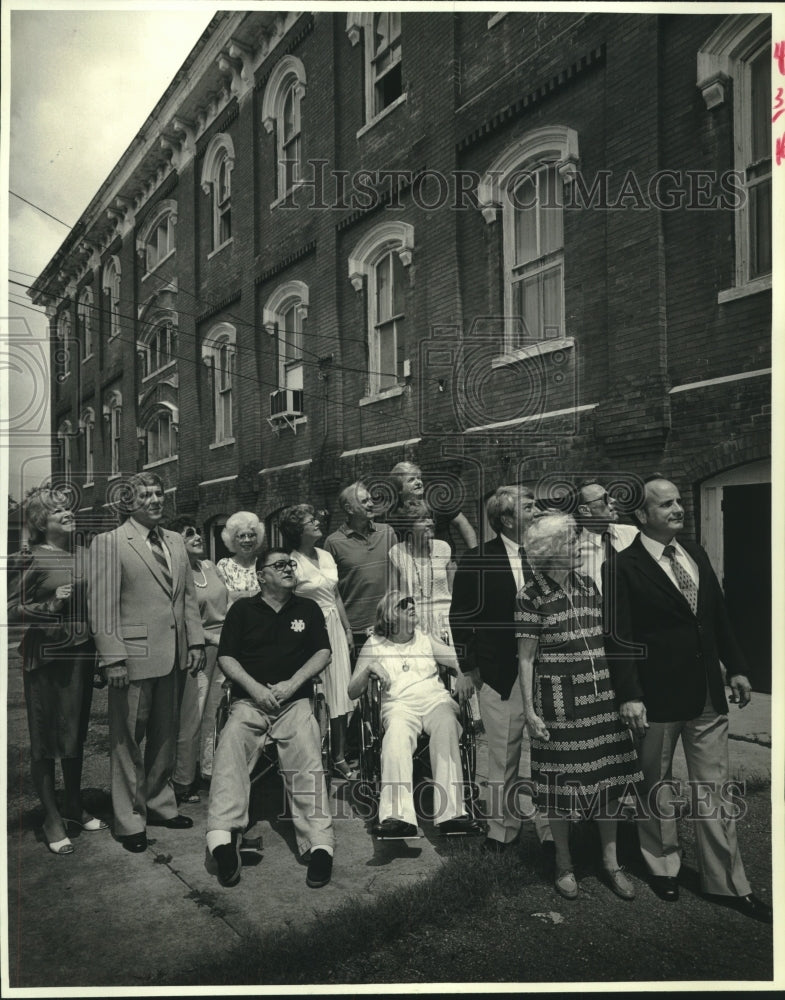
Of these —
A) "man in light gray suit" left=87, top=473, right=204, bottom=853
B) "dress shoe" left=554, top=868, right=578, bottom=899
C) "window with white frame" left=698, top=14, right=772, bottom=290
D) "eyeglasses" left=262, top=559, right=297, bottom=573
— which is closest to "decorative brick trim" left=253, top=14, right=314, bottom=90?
"window with white frame" left=698, top=14, right=772, bottom=290

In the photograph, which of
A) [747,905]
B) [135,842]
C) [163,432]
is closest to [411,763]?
[135,842]

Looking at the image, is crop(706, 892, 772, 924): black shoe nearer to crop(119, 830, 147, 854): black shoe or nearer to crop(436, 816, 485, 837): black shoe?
crop(436, 816, 485, 837): black shoe

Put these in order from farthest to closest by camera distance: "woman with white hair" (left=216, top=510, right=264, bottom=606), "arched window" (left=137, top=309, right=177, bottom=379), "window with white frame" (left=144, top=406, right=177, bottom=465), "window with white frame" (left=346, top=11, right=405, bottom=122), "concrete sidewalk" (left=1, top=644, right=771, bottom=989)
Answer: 1. "window with white frame" (left=144, top=406, right=177, bottom=465)
2. "arched window" (left=137, top=309, right=177, bottom=379)
3. "woman with white hair" (left=216, top=510, right=264, bottom=606)
4. "window with white frame" (left=346, top=11, right=405, bottom=122)
5. "concrete sidewalk" (left=1, top=644, right=771, bottom=989)

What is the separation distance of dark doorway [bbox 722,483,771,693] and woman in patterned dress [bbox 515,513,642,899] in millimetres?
1069

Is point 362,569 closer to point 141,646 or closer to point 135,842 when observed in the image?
point 141,646

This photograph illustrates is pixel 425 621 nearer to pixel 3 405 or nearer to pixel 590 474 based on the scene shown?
pixel 590 474

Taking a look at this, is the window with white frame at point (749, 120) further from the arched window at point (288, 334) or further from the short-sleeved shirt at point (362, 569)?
the arched window at point (288, 334)

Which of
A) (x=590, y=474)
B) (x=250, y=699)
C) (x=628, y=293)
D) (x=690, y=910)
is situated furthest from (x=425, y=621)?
(x=628, y=293)

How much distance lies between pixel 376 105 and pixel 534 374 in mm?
2154

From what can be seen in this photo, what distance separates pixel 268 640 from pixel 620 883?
206 centimetres

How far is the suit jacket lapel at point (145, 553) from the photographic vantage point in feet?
12.7

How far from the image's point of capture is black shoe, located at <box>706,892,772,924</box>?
122 inches

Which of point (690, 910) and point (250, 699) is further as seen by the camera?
point (250, 699)

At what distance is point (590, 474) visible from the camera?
4.62 m
